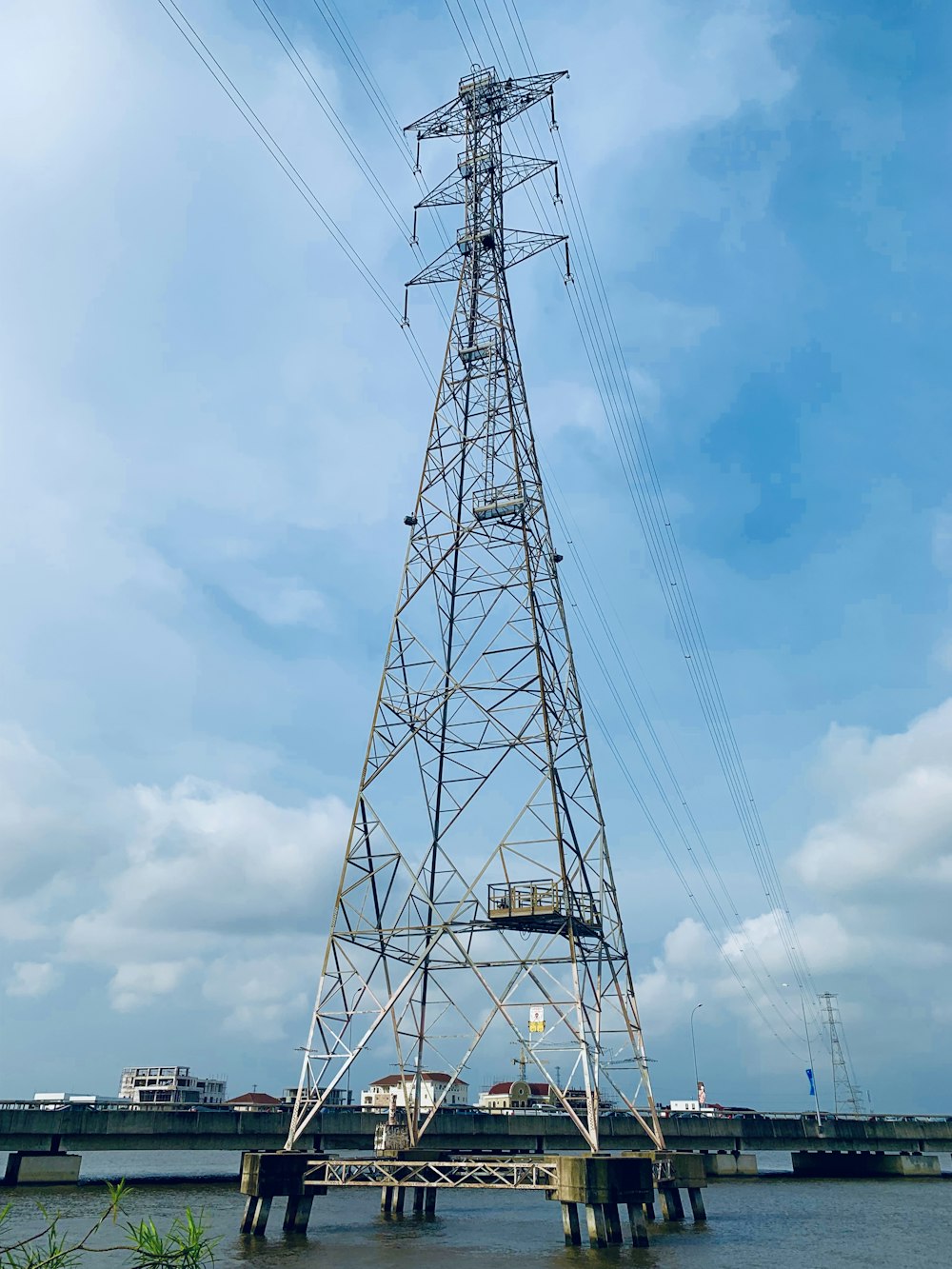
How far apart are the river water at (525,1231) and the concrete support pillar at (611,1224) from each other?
393mm

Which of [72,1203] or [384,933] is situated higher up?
[384,933]

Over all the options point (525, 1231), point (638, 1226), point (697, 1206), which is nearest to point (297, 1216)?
point (525, 1231)

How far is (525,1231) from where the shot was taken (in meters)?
38.4

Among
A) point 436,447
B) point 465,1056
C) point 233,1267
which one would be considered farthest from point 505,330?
point 233,1267

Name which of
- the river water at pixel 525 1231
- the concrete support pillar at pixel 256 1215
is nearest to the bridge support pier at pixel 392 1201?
the river water at pixel 525 1231

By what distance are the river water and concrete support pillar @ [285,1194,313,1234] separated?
435 millimetres

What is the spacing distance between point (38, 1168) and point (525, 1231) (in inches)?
1164

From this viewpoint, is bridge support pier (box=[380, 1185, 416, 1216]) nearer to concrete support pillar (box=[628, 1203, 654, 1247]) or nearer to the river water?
the river water

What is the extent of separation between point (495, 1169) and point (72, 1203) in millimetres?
23978

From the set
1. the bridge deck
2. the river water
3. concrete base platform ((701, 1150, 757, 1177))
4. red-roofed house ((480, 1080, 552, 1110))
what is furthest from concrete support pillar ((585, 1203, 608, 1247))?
red-roofed house ((480, 1080, 552, 1110))

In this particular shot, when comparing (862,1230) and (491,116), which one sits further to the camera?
(491,116)

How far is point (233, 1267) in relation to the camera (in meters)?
27.4

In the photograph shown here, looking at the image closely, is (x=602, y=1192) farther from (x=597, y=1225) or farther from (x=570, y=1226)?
(x=570, y=1226)

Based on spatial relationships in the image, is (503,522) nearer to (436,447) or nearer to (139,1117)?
Result: (436,447)
